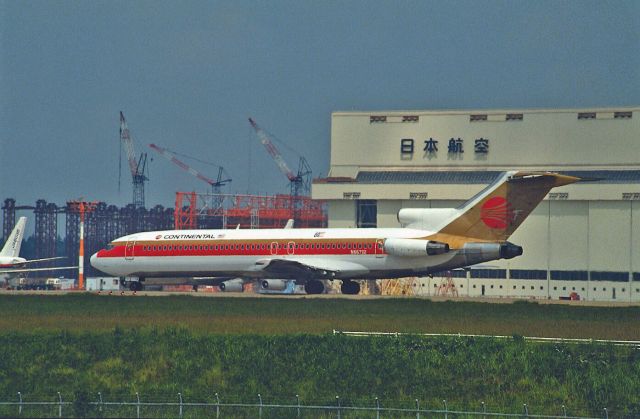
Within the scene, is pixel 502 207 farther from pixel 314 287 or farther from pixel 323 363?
pixel 323 363

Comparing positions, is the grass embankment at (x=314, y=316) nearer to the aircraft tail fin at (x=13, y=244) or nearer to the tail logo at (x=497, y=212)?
the tail logo at (x=497, y=212)

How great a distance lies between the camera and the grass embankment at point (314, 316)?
52.2 meters

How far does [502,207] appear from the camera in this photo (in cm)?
7381

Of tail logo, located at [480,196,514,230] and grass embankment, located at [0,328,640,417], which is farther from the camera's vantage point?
tail logo, located at [480,196,514,230]

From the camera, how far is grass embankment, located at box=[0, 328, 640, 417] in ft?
132

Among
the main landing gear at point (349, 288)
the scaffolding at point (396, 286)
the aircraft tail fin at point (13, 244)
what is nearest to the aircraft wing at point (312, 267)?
the main landing gear at point (349, 288)

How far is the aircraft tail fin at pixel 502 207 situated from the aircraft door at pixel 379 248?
4828 mm


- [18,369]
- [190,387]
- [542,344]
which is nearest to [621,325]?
[542,344]

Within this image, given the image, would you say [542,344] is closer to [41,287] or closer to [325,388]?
[325,388]

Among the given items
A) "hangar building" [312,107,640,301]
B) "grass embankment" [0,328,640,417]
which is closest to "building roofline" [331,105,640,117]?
"hangar building" [312,107,640,301]

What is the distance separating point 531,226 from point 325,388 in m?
71.5

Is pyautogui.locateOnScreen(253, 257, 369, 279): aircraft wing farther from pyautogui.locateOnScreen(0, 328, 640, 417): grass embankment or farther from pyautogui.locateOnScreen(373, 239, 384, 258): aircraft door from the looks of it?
pyautogui.locateOnScreen(0, 328, 640, 417): grass embankment

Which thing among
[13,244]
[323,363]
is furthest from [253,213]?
[323,363]

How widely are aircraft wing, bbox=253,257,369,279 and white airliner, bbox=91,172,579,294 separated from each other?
0.22 feet
